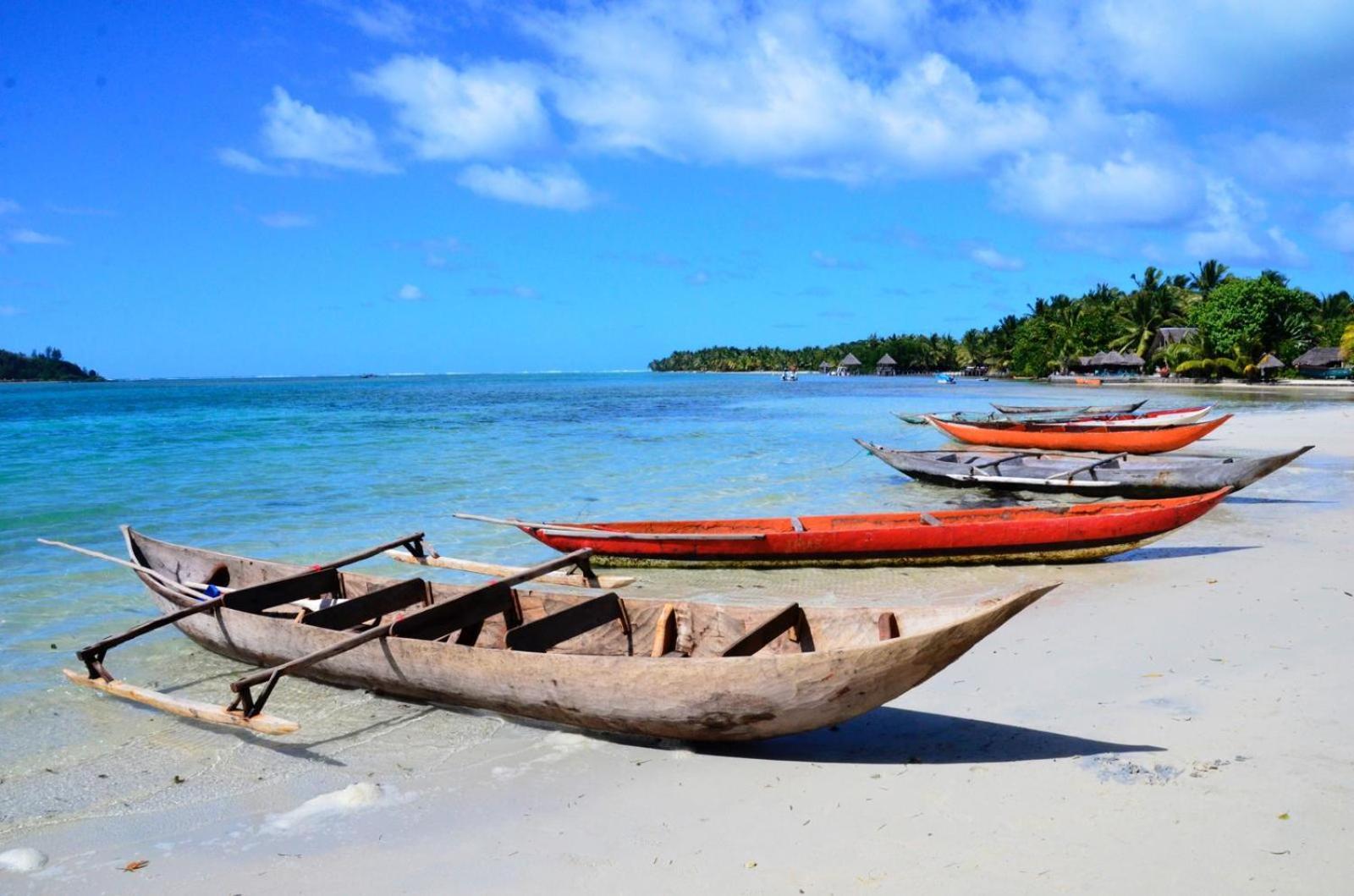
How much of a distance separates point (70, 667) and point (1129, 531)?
9121 millimetres

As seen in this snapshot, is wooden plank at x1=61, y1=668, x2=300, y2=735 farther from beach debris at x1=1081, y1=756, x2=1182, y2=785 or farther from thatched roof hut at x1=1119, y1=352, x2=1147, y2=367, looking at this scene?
thatched roof hut at x1=1119, y1=352, x2=1147, y2=367

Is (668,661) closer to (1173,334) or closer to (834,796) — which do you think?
(834,796)

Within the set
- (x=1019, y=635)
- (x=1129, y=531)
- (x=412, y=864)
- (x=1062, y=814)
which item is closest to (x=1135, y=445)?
(x=1129, y=531)

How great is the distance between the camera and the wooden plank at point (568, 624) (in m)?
5.25

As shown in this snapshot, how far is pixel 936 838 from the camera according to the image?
3.69 m

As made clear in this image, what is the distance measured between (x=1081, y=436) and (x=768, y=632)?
16.3 m

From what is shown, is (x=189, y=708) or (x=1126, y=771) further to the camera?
(x=189, y=708)

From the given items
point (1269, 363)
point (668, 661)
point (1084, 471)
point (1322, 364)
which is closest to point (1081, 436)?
point (1084, 471)

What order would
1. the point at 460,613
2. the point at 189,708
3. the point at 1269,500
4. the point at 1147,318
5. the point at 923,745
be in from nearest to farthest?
the point at 923,745
the point at 189,708
the point at 460,613
the point at 1269,500
the point at 1147,318

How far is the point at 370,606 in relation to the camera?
611 centimetres

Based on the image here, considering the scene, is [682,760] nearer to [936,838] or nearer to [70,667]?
[936,838]

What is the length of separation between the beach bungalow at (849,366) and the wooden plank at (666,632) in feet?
336

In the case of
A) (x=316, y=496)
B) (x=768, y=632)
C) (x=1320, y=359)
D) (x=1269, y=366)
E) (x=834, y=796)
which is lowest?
(x=834, y=796)

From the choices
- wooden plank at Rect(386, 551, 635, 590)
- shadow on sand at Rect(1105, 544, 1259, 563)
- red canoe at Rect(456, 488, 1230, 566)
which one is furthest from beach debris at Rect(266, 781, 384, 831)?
shadow on sand at Rect(1105, 544, 1259, 563)
